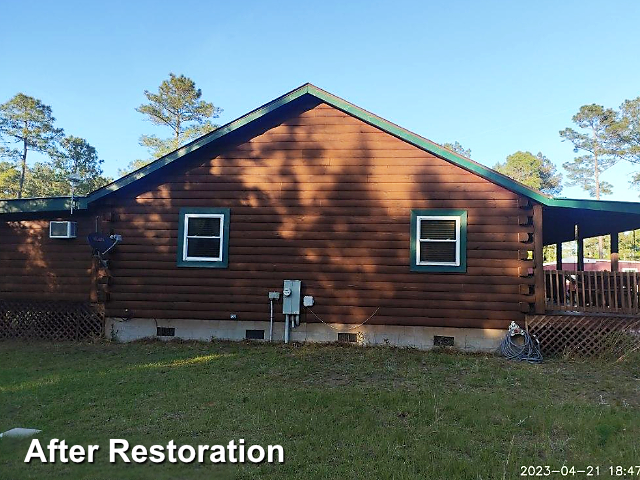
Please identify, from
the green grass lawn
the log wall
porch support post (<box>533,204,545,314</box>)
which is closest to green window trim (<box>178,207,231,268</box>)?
the log wall

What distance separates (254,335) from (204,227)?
2.75 meters

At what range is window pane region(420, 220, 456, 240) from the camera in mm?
9859

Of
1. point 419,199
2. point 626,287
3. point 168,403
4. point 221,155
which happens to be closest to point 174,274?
point 221,155

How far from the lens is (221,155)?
10602mm

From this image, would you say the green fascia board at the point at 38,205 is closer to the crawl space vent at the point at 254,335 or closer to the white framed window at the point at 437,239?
the crawl space vent at the point at 254,335

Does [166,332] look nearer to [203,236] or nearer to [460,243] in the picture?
[203,236]

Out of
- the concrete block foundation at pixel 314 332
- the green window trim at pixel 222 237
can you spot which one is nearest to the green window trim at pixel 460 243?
the concrete block foundation at pixel 314 332

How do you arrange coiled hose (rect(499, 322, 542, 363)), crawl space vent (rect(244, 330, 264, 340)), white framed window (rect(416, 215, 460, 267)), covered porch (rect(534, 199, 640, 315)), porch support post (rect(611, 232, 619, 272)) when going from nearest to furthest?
coiled hose (rect(499, 322, 542, 363)), covered porch (rect(534, 199, 640, 315)), white framed window (rect(416, 215, 460, 267)), crawl space vent (rect(244, 330, 264, 340)), porch support post (rect(611, 232, 619, 272))

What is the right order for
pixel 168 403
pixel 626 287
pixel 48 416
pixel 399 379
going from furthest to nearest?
pixel 626 287, pixel 399 379, pixel 168 403, pixel 48 416

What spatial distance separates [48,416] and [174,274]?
538cm

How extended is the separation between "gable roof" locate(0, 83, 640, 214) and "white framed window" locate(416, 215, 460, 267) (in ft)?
4.02

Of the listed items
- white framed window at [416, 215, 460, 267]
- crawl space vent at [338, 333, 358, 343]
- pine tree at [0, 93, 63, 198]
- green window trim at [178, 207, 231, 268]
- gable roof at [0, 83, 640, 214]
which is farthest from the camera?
pine tree at [0, 93, 63, 198]

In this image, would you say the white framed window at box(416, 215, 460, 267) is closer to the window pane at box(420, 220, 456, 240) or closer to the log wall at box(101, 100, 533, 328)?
the window pane at box(420, 220, 456, 240)

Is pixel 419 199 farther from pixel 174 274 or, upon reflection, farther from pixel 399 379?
pixel 174 274
